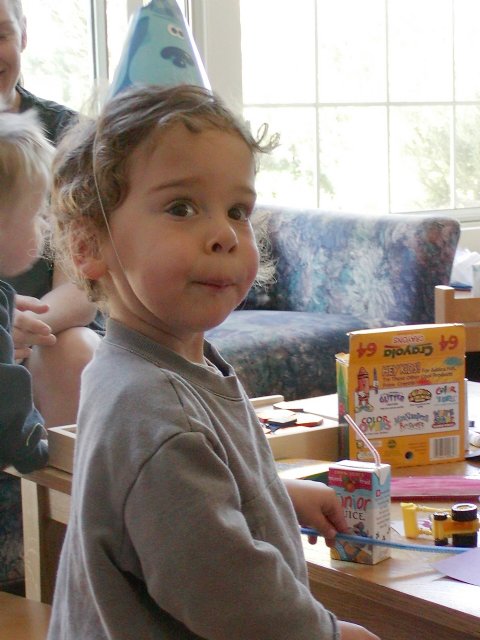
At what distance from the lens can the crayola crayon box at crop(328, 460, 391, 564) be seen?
44.4 inches

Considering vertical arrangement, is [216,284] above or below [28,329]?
above

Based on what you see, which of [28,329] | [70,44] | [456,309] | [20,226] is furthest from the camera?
[70,44]

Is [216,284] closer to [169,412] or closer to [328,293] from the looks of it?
[169,412]

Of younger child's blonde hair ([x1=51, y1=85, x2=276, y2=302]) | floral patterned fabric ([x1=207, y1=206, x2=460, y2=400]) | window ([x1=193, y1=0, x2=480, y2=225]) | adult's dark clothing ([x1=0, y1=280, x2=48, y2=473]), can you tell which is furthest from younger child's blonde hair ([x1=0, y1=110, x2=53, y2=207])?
window ([x1=193, y1=0, x2=480, y2=225])

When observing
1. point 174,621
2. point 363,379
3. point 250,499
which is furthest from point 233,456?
point 363,379

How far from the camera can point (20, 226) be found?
4.76 ft

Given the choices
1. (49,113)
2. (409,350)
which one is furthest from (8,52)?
(409,350)

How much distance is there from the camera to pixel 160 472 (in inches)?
32.6

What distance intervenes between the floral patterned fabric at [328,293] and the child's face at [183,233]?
1710 mm

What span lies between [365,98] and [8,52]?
1.97 m

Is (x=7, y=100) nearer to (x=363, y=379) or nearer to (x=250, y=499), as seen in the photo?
(x=363, y=379)

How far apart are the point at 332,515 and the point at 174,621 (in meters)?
0.31

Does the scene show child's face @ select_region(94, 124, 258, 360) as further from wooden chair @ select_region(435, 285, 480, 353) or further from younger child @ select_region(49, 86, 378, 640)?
wooden chair @ select_region(435, 285, 480, 353)

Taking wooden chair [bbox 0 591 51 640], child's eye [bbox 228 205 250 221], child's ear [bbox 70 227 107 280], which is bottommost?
wooden chair [bbox 0 591 51 640]
